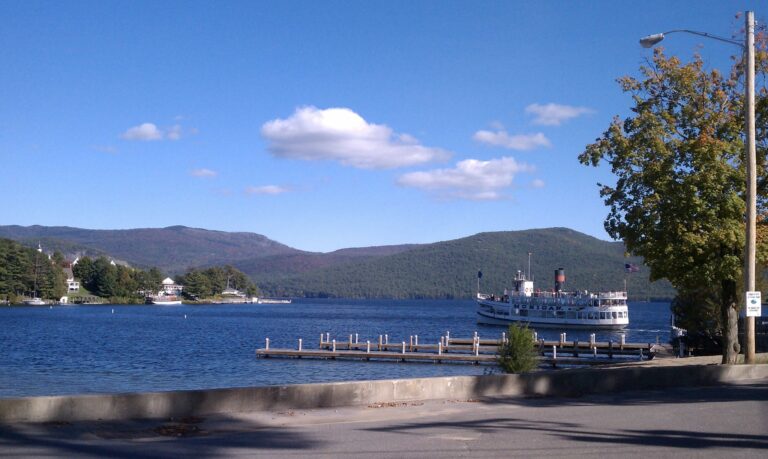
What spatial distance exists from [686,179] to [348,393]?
48.3 ft

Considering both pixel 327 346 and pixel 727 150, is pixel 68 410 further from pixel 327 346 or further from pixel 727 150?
pixel 327 346

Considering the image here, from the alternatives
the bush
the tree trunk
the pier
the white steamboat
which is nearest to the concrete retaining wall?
the tree trunk

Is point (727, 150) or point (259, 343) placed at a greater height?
point (727, 150)

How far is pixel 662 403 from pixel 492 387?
3.68 meters

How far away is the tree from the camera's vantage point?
84.3 feet

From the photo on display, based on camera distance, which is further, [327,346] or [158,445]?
[327,346]

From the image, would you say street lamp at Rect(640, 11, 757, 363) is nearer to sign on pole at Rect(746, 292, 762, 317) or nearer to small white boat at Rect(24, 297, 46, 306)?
sign on pole at Rect(746, 292, 762, 317)

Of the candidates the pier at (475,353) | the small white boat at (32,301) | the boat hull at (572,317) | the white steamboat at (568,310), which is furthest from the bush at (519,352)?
the small white boat at (32,301)

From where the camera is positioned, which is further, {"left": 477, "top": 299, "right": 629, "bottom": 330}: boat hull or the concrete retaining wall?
{"left": 477, "top": 299, "right": 629, "bottom": 330}: boat hull

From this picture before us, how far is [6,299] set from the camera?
189 meters

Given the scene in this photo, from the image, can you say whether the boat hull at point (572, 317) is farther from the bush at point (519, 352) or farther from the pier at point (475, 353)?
the bush at point (519, 352)

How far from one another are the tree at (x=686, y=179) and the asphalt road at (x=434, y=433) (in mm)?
9484

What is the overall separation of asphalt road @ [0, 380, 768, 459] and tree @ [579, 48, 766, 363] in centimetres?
948

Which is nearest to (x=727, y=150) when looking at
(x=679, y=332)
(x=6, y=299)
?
(x=679, y=332)
